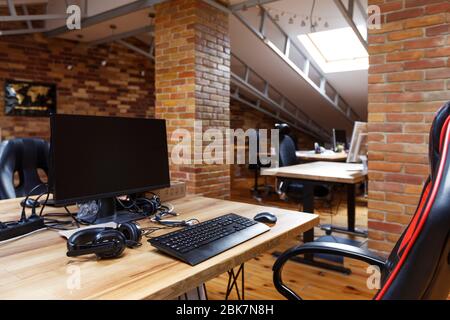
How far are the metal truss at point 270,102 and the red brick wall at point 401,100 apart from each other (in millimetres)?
3783

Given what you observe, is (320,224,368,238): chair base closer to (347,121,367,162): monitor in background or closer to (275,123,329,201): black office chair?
(275,123,329,201): black office chair

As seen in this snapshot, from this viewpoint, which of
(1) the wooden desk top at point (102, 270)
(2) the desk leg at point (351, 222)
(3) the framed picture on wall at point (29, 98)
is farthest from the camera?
(3) the framed picture on wall at point (29, 98)

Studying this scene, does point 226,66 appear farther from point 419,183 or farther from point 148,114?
point 148,114

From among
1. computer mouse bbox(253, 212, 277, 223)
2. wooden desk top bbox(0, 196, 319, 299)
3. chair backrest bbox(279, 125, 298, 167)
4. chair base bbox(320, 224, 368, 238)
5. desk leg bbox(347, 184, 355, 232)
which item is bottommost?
chair base bbox(320, 224, 368, 238)

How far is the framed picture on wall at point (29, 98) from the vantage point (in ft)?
16.9

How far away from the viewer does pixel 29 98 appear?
17.5 feet

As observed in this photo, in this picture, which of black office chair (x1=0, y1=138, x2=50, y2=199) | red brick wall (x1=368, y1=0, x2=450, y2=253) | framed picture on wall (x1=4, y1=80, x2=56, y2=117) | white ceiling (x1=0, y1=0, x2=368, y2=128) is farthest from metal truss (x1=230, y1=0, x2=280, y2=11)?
framed picture on wall (x1=4, y1=80, x2=56, y2=117)

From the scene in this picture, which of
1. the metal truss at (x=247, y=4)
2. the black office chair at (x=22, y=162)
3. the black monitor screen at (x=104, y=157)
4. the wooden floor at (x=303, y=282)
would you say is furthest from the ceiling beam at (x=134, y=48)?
the black monitor screen at (x=104, y=157)

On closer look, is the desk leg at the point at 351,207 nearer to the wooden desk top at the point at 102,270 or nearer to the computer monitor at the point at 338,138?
the computer monitor at the point at 338,138

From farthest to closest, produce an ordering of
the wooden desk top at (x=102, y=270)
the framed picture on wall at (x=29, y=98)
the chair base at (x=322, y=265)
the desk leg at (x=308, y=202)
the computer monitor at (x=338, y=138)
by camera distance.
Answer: the computer monitor at (x=338, y=138) < the framed picture on wall at (x=29, y=98) < the desk leg at (x=308, y=202) < the chair base at (x=322, y=265) < the wooden desk top at (x=102, y=270)

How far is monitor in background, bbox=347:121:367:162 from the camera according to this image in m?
3.40

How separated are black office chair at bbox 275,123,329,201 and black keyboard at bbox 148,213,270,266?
2.07m

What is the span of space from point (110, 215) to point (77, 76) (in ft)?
16.7

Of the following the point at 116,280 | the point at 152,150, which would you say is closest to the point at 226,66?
the point at 152,150
